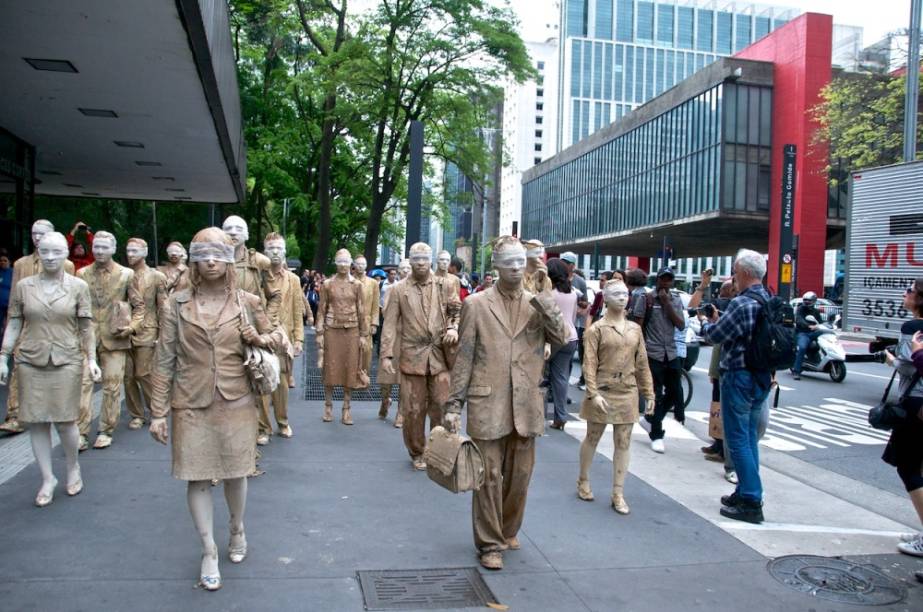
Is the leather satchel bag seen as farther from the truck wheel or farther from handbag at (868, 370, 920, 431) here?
the truck wheel

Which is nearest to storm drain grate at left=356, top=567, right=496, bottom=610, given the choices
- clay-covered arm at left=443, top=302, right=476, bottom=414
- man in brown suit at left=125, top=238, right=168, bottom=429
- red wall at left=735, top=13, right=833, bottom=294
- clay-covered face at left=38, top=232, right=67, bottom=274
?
clay-covered arm at left=443, top=302, right=476, bottom=414

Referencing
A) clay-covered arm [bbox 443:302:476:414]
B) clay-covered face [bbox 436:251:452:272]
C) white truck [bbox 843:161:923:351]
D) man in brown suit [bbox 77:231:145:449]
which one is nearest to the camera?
clay-covered arm [bbox 443:302:476:414]

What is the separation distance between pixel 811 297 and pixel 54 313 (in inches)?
540

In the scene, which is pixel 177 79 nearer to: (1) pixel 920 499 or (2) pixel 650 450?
(2) pixel 650 450

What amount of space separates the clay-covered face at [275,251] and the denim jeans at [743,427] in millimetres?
4353

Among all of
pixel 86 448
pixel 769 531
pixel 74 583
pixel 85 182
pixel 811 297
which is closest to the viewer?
pixel 74 583

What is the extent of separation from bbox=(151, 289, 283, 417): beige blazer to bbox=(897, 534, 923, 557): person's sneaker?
4370 millimetres

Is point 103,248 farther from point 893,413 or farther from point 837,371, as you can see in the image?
point 837,371

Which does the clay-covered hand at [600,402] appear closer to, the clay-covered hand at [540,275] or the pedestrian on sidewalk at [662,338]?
the clay-covered hand at [540,275]

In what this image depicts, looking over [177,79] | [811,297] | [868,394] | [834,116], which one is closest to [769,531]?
[177,79]

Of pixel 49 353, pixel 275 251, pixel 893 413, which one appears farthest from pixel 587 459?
pixel 49 353

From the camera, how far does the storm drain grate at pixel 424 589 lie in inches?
158

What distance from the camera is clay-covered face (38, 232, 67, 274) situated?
18.0ft

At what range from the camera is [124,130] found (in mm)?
10828
